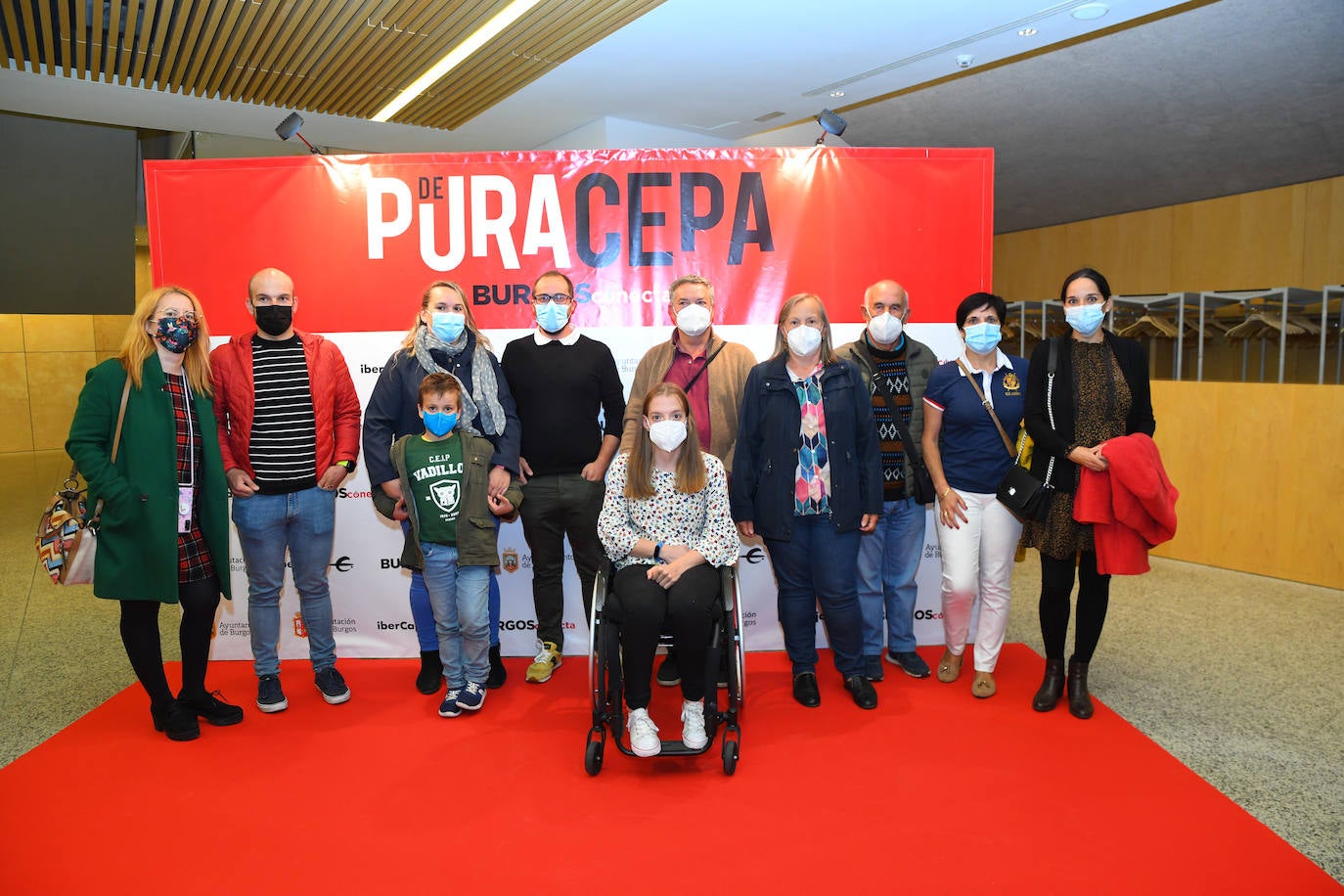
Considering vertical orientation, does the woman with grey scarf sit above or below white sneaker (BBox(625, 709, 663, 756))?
above

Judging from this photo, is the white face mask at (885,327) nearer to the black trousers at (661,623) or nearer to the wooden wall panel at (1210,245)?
the black trousers at (661,623)

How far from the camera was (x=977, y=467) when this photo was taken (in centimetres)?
318

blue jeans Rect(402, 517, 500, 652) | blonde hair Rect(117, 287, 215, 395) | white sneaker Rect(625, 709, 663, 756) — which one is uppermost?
blonde hair Rect(117, 287, 215, 395)

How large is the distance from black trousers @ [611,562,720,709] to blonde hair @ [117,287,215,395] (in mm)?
1695

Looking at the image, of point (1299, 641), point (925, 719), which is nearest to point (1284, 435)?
point (1299, 641)

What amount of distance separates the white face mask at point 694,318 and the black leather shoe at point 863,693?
1.52m

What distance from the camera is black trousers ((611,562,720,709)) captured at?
8.60 ft

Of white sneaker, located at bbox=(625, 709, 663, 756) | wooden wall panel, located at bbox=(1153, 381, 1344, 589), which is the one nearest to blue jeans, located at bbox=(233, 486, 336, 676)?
white sneaker, located at bbox=(625, 709, 663, 756)

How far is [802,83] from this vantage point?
223 inches

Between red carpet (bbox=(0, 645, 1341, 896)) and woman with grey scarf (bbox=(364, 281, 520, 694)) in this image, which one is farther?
woman with grey scarf (bbox=(364, 281, 520, 694))

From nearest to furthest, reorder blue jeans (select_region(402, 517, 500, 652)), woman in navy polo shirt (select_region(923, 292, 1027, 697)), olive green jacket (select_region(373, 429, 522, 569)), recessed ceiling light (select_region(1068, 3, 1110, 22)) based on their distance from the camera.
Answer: olive green jacket (select_region(373, 429, 522, 569)) → woman in navy polo shirt (select_region(923, 292, 1027, 697)) → blue jeans (select_region(402, 517, 500, 652)) → recessed ceiling light (select_region(1068, 3, 1110, 22))

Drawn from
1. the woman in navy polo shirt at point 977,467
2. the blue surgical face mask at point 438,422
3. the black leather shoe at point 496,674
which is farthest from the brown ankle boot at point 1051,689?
the blue surgical face mask at point 438,422

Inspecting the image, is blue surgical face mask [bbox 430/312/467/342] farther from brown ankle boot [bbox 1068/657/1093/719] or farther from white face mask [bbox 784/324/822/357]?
brown ankle boot [bbox 1068/657/1093/719]

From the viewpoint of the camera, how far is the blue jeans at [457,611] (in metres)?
3.09
